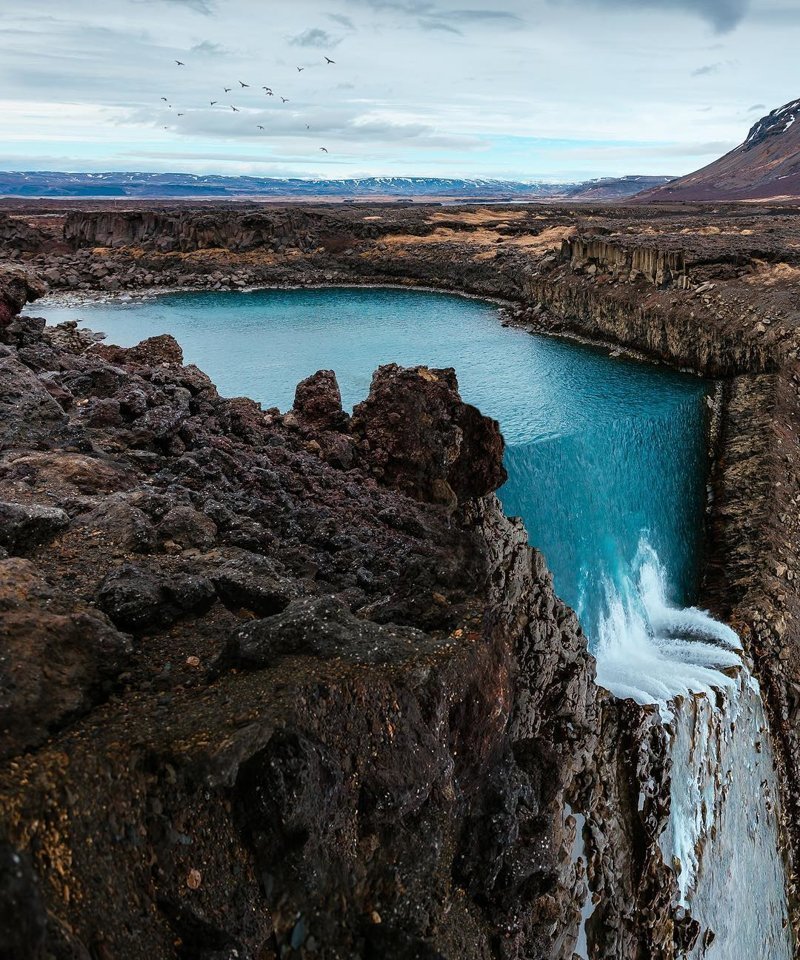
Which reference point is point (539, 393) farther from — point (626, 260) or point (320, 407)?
point (626, 260)

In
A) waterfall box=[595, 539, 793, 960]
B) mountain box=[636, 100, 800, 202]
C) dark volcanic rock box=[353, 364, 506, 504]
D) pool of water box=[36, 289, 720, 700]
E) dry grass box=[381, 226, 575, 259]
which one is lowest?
waterfall box=[595, 539, 793, 960]

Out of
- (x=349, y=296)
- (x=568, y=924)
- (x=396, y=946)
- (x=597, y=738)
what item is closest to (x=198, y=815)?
(x=396, y=946)

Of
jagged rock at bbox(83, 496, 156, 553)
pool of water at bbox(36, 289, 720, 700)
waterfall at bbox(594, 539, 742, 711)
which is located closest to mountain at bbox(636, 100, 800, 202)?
pool of water at bbox(36, 289, 720, 700)

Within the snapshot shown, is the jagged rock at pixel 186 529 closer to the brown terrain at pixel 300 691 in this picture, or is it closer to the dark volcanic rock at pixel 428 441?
the brown terrain at pixel 300 691

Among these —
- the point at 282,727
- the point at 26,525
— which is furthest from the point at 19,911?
the point at 26,525

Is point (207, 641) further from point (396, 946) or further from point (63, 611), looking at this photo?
point (396, 946)

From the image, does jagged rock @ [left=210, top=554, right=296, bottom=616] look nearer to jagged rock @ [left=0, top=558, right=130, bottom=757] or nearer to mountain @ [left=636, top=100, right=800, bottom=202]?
jagged rock @ [left=0, top=558, right=130, bottom=757]

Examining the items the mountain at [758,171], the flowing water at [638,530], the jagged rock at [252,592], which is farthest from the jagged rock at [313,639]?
the mountain at [758,171]
